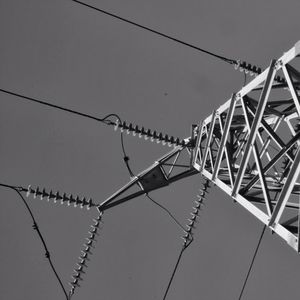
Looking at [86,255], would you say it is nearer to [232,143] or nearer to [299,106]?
[232,143]

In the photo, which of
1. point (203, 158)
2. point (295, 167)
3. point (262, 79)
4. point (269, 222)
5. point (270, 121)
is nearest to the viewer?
point (295, 167)

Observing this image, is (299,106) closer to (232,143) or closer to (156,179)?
(232,143)

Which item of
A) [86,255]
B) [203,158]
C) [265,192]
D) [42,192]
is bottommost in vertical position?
[86,255]

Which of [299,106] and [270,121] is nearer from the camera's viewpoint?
[299,106]

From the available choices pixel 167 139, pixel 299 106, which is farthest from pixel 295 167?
pixel 167 139

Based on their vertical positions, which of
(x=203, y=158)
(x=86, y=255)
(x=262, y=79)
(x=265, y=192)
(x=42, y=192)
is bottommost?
(x=86, y=255)

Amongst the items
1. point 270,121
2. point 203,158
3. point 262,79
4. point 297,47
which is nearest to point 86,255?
point 203,158

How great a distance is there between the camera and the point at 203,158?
1126 centimetres

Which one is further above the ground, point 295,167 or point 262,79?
point 262,79

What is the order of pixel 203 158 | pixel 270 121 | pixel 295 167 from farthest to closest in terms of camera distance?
1. pixel 270 121
2. pixel 203 158
3. pixel 295 167

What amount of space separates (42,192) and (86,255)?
1747mm

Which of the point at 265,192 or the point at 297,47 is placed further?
the point at 265,192

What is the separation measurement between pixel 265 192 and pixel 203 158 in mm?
3198

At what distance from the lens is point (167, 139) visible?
11.9 meters
